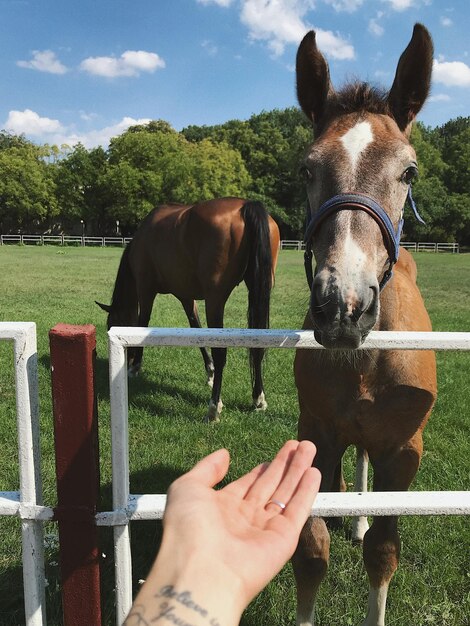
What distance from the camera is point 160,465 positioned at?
368 centimetres

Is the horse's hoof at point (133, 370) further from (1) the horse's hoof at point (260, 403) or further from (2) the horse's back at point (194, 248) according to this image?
(1) the horse's hoof at point (260, 403)

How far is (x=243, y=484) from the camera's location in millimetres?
1442

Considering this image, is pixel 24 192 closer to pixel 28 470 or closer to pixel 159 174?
pixel 159 174

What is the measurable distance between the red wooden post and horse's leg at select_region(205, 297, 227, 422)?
9.70ft

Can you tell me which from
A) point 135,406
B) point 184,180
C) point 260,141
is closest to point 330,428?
point 135,406

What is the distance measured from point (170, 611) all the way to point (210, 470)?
42 cm

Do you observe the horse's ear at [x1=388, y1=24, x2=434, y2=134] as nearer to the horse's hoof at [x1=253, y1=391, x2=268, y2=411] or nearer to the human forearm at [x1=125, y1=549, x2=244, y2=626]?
the human forearm at [x1=125, y1=549, x2=244, y2=626]

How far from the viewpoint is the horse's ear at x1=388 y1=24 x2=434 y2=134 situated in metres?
1.96

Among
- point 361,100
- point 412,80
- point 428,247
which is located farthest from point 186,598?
point 428,247

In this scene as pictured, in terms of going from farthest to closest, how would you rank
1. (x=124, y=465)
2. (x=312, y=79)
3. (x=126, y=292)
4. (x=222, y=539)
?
(x=126, y=292), (x=312, y=79), (x=124, y=465), (x=222, y=539)

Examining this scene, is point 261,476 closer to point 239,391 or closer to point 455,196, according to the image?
point 239,391

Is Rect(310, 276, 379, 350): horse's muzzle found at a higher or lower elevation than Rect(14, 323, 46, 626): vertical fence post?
higher

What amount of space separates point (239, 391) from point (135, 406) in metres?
1.21

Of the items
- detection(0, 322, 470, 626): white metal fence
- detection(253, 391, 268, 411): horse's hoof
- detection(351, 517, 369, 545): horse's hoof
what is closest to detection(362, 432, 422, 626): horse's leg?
detection(0, 322, 470, 626): white metal fence
